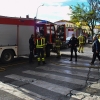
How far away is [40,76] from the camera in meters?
9.20

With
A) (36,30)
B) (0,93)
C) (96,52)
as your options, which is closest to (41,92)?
(0,93)

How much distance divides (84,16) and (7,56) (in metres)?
30.0

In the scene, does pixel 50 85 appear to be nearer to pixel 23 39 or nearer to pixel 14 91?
pixel 14 91

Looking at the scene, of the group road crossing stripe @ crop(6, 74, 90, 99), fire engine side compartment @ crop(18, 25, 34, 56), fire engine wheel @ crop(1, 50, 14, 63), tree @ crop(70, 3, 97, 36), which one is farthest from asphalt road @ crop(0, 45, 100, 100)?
tree @ crop(70, 3, 97, 36)

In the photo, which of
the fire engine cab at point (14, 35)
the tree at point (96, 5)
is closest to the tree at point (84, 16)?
the tree at point (96, 5)

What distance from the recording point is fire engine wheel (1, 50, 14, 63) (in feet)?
42.1

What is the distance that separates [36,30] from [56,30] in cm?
211

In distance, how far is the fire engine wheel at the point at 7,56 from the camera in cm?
1282

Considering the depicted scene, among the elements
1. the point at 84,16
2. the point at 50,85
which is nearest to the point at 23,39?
the point at 50,85

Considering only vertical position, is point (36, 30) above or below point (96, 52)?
above

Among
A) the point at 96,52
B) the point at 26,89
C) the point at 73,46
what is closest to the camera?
the point at 26,89

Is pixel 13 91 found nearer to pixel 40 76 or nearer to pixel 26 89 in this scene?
pixel 26 89

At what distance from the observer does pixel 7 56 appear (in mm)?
13086

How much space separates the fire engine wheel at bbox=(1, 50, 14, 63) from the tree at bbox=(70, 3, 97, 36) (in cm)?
2887
